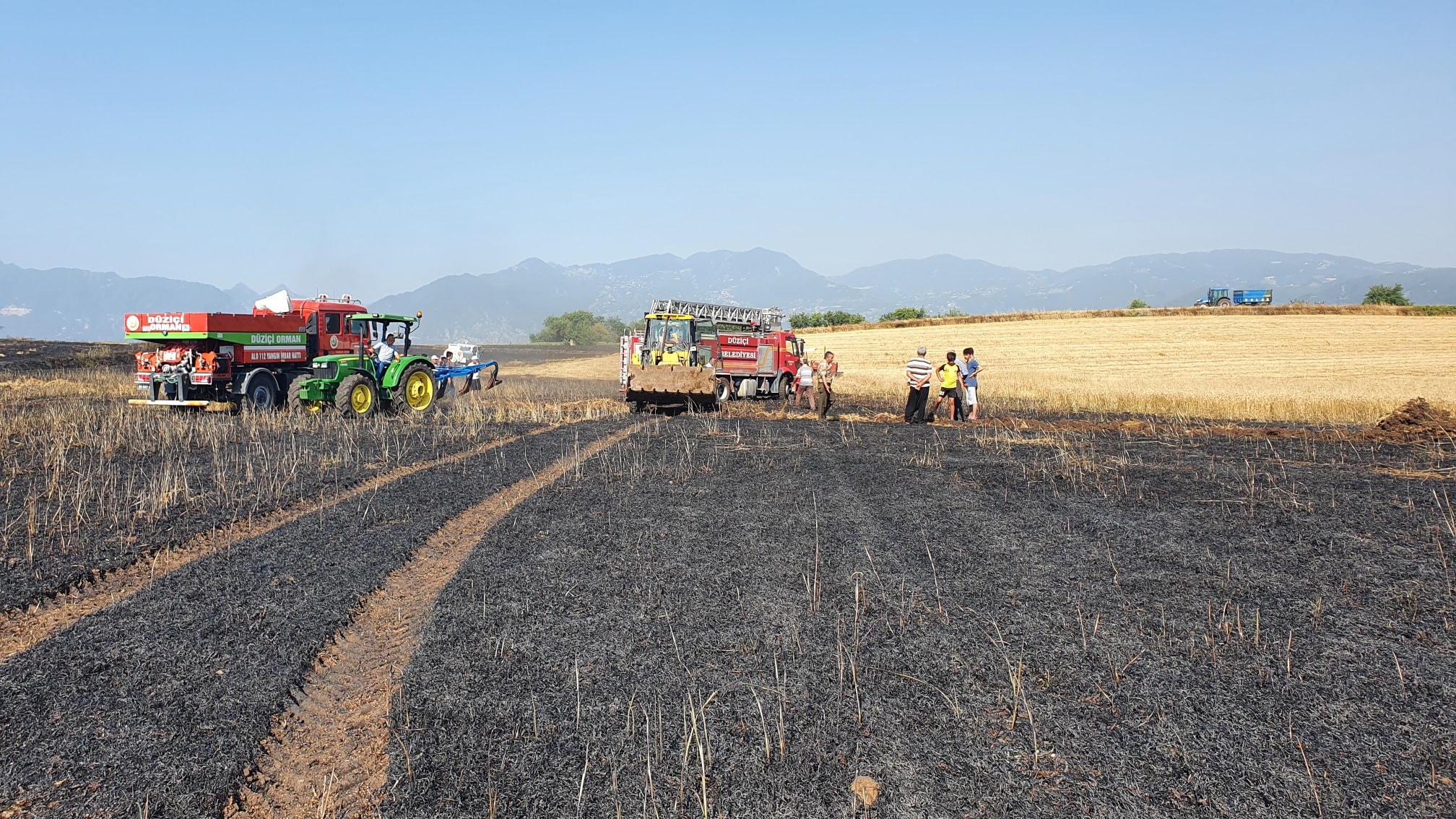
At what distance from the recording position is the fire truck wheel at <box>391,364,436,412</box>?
18641 millimetres

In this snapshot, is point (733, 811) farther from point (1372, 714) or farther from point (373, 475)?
point (373, 475)

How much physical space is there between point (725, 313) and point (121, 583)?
18990 millimetres

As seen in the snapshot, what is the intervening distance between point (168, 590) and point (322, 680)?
228 cm

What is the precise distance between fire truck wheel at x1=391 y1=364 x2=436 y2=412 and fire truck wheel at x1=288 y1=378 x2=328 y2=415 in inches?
60.1

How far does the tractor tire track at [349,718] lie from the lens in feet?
12.1

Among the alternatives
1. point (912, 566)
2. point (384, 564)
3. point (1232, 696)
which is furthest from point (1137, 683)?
point (384, 564)

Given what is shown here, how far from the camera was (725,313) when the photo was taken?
2444 cm

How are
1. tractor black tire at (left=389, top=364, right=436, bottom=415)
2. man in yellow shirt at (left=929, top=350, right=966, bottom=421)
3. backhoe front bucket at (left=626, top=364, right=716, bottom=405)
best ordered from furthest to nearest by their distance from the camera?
backhoe front bucket at (left=626, top=364, right=716, bottom=405)
tractor black tire at (left=389, top=364, right=436, bottom=415)
man in yellow shirt at (left=929, top=350, right=966, bottom=421)

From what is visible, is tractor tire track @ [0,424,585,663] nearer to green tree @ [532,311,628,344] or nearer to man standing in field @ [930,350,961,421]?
man standing in field @ [930,350,961,421]

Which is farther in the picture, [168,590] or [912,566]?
[912,566]

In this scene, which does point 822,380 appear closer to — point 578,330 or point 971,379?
point 971,379

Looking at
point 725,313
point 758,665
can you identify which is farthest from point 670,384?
point 758,665

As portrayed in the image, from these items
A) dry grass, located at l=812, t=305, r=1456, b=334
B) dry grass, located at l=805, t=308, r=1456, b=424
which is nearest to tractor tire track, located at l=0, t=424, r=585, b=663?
dry grass, located at l=805, t=308, r=1456, b=424

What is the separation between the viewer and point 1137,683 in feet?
15.5
